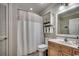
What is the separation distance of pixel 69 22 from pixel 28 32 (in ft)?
2.35

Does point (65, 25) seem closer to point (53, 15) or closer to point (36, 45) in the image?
point (53, 15)

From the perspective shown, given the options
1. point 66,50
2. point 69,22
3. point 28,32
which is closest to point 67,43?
point 66,50

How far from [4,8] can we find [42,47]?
891mm

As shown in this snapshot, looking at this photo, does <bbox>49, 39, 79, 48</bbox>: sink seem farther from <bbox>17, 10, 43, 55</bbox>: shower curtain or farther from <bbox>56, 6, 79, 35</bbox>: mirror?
<bbox>17, 10, 43, 55</bbox>: shower curtain

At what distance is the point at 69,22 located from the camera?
1.46m

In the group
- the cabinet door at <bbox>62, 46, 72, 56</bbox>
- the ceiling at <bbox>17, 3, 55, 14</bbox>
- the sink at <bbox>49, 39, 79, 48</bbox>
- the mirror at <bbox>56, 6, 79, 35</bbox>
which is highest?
the ceiling at <bbox>17, 3, 55, 14</bbox>

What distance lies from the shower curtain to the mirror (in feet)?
1.08

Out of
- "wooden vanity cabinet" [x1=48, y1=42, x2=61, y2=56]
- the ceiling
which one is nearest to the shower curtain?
the ceiling

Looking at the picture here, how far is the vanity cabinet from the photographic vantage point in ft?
4.33

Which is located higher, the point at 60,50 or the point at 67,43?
the point at 67,43

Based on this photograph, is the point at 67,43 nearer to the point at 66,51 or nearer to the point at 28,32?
the point at 66,51

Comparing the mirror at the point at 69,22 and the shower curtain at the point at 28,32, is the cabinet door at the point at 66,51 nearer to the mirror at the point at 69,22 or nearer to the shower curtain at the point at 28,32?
the mirror at the point at 69,22

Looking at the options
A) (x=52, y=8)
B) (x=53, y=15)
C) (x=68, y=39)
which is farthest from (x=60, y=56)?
(x=52, y=8)

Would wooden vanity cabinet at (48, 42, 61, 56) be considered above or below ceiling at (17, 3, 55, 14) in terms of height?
below
